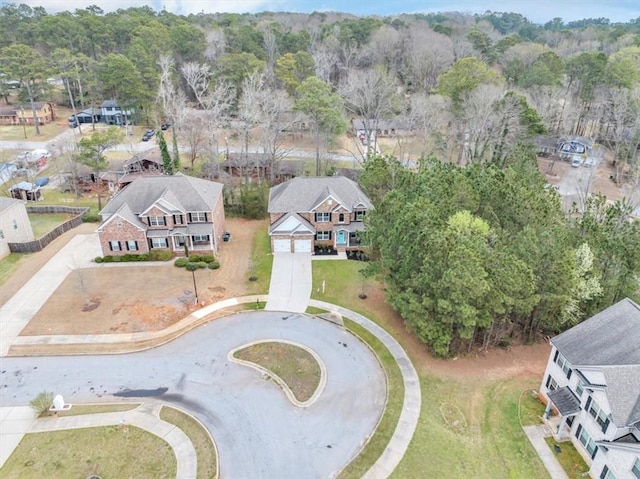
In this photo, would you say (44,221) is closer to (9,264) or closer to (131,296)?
(9,264)

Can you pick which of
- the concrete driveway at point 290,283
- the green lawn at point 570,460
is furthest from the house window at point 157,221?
the green lawn at point 570,460

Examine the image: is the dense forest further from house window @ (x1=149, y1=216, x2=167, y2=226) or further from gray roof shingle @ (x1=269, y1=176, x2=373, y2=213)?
house window @ (x1=149, y1=216, x2=167, y2=226)

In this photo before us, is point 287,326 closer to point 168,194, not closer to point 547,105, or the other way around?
point 168,194

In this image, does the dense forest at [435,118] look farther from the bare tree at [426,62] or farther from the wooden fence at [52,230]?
the wooden fence at [52,230]

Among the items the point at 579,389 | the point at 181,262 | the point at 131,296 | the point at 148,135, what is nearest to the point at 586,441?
the point at 579,389

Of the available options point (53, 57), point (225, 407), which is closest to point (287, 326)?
point (225, 407)
